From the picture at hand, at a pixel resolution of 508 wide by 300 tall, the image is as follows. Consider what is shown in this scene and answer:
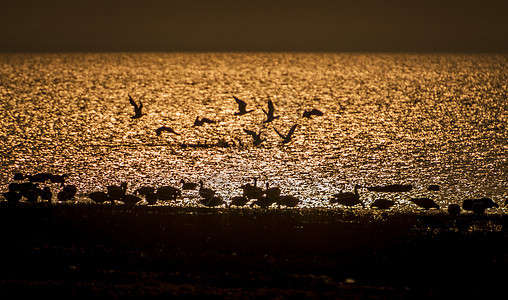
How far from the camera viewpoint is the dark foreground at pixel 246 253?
757 inches

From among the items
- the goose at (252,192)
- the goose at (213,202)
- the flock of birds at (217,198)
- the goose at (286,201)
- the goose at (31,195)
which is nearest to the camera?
the flock of birds at (217,198)

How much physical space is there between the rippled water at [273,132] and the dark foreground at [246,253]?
8496 mm

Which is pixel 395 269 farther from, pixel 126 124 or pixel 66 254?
pixel 126 124

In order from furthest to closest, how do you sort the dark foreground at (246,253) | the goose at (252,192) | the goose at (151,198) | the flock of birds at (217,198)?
the goose at (151,198) → the goose at (252,192) → the flock of birds at (217,198) → the dark foreground at (246,253)

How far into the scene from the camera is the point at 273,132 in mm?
68938

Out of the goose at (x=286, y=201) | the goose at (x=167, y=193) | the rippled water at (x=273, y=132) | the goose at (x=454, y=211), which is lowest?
the rippled water at (x=273, y=132)

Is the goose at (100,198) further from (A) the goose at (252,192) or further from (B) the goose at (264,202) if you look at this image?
(B) the goose at (264,202)

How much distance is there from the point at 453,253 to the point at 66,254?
11.7m

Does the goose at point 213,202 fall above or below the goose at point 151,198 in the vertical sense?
above

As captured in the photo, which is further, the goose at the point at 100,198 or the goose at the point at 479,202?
the goose at the point at 100,198

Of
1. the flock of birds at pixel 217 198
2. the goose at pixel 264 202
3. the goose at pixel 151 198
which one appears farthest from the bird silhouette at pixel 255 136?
the goose at pixel 264 202

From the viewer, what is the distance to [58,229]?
994 inches

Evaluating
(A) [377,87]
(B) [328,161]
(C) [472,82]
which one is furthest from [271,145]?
(C) [472,82]

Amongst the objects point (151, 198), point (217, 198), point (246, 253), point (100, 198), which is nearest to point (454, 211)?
point (217, 198)
